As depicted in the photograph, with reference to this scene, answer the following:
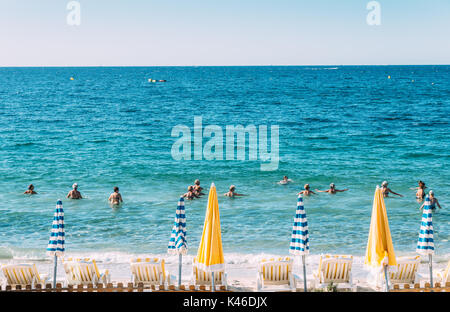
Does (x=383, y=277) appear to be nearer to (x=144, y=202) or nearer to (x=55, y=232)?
(x=55, y=232)

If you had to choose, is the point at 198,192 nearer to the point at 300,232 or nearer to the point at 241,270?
the point at 241,270

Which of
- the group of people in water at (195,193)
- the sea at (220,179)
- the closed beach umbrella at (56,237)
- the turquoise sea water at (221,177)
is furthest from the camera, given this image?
the group of people in water at (195,193)

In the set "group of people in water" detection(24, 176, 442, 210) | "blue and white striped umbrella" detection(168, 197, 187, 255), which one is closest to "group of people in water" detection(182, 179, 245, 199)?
"group of people in water" detection(24, 176, 442, 210)

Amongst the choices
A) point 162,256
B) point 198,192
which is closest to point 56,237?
point 162,256

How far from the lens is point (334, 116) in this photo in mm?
53062

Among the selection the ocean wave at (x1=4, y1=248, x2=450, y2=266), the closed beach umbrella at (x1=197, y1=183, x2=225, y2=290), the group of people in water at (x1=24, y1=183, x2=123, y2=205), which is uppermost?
the closed beach umbrella at (x1=197, y1=183, x2=225, y2=290)

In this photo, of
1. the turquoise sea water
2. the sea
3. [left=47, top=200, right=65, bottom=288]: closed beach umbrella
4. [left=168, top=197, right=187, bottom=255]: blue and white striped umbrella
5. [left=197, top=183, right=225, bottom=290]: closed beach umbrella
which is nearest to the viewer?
[left=197, top=183, right=225, bottom=290]: closed beach umbrella

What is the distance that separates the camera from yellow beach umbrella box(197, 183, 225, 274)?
32.2ft

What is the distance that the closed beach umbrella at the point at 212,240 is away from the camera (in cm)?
981

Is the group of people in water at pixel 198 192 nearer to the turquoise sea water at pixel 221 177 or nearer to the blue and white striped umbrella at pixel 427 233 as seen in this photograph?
the turquoise sea water at pixel 221 177

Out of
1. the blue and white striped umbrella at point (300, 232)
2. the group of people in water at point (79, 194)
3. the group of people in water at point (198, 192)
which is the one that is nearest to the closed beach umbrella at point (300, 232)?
the blue and white striped umbrella at point (300, 232)

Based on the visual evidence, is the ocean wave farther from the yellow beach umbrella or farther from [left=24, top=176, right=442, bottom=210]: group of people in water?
[left=24, top=176, right=442, bottom=210]: group of people in water

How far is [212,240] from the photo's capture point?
32.3 ft
